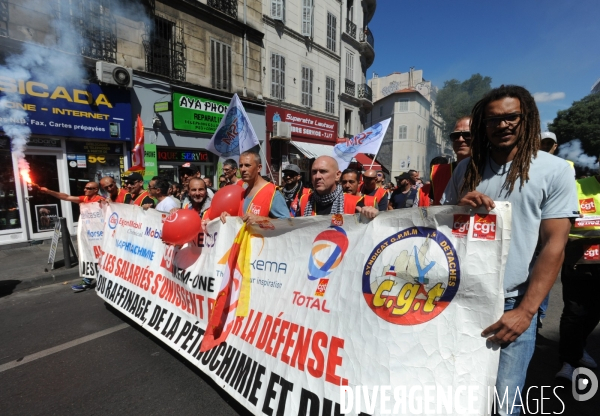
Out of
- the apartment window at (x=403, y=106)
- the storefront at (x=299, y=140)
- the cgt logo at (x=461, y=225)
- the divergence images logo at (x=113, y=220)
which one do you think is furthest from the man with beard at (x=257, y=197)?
the apartment window at (x=403, y=106)

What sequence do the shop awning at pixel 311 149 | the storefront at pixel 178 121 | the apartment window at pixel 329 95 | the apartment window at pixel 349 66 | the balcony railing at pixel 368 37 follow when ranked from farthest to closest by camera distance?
the balcony railing at pixel 368 37 < the apartment window at pixel 349 66 < the apartment window at pixel 329 95 < the shop awning at pixel 311 149 < the storefront at pixel 178 121

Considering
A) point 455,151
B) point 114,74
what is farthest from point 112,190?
point 114,74

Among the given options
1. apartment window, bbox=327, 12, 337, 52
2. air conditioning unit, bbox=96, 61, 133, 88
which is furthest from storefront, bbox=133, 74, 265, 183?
apartment window, bbox=327, 12, 337, 52

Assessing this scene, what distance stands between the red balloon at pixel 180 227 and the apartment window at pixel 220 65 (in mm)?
11072

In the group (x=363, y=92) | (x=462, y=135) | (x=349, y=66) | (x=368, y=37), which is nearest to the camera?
(x=462, y=135)

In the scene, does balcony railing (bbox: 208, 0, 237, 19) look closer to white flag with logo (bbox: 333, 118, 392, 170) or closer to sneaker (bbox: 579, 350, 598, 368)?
white flag with logo (bbox: 333, 118, 392, 170)

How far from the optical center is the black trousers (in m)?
2.66

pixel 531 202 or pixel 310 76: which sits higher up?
pixel 310 76

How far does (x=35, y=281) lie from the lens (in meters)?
5.79

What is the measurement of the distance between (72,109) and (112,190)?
4.93 meters

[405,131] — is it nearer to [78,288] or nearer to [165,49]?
[165,49]

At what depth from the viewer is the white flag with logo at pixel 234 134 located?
19.5 feet

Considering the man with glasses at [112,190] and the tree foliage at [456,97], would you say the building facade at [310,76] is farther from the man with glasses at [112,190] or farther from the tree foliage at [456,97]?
the tree foliage at [456,97]

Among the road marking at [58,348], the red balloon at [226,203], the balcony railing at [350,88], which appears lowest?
the road marking at [58,348]
